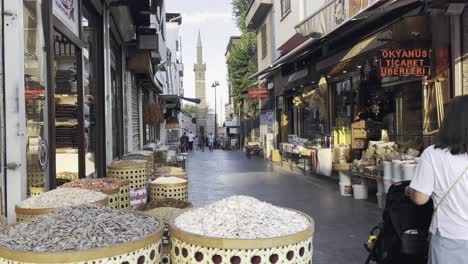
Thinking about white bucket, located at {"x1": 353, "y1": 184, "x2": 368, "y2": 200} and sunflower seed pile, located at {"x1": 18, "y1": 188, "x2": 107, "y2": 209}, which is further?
white bucket, located at {"x1": 353, "y1": 184, "x2": 368, "y2": 200}

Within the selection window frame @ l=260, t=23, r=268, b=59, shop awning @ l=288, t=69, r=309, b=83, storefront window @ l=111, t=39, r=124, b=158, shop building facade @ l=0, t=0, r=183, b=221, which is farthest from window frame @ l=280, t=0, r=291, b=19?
storefront window @ l=111, t=39, r=124, b=158

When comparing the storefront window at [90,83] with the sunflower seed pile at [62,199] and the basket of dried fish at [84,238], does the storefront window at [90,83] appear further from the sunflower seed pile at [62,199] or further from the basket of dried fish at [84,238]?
the basket of dried fish at [84,238]

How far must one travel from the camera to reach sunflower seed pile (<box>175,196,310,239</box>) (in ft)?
8.67

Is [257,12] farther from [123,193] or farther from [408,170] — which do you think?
[123,193]

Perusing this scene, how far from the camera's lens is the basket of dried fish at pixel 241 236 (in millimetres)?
2502

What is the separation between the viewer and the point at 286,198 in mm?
11180

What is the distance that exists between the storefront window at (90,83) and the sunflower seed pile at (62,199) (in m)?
3.23

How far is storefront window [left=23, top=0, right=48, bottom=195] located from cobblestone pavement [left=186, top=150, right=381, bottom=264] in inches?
132

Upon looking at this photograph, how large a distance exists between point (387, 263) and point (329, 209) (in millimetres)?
5539

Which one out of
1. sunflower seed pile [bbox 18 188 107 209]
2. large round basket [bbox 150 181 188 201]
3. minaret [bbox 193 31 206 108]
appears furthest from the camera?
minaret [bbox 193 31 206 108]

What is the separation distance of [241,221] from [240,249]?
290mm

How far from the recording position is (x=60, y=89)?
6.00 metres

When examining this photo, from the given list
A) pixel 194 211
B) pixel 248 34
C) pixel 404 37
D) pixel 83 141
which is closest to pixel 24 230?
pixel 194 211

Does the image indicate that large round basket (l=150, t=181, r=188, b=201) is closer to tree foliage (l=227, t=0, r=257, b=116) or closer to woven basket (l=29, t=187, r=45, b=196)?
woven basket (l=29, t=187, r=45, b=196)
